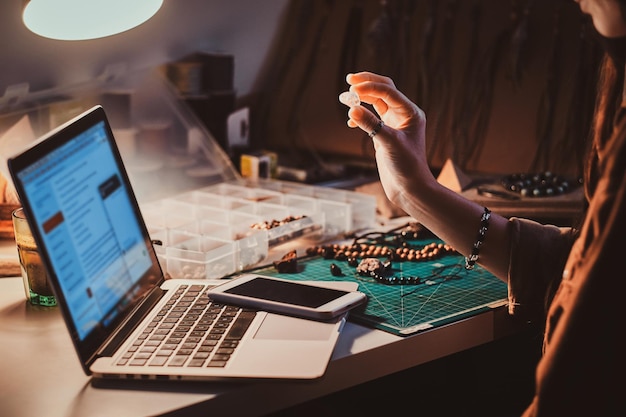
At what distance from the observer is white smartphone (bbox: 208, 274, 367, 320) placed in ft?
4.11

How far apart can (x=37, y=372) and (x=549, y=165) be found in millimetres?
1588

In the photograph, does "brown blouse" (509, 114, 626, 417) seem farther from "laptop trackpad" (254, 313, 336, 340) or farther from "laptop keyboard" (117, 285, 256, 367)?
"laptop keyboard" (117, 285, 256, 367)

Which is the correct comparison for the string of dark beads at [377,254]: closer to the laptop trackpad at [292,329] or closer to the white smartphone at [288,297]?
the white smartphone at [288,297]

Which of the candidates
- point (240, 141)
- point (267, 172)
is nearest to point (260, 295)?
point (267, 172)

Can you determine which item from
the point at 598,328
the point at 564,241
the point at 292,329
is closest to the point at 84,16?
the point at 292,329

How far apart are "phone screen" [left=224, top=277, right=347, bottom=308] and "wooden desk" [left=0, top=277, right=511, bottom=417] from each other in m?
0.07

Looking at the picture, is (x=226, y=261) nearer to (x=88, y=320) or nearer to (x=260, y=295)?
(x=260, y=295)

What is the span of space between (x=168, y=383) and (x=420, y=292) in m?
0.56

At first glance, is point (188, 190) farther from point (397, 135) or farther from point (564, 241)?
point (564, 241)

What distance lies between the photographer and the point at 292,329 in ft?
3.94

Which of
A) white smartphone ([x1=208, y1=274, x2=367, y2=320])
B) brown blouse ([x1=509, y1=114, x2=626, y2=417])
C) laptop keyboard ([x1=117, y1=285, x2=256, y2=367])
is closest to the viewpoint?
brown blouse ([x1=509, y1=114, x2=626, y2=417])

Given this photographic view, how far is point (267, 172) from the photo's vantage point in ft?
7.37

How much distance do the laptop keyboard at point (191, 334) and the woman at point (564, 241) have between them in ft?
1.30

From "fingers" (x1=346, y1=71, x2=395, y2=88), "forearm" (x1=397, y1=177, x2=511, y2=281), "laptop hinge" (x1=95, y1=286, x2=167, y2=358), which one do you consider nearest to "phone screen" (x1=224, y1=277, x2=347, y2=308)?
"laptop hinge" (x1=95, y1=286, x2=167, y2=358)
